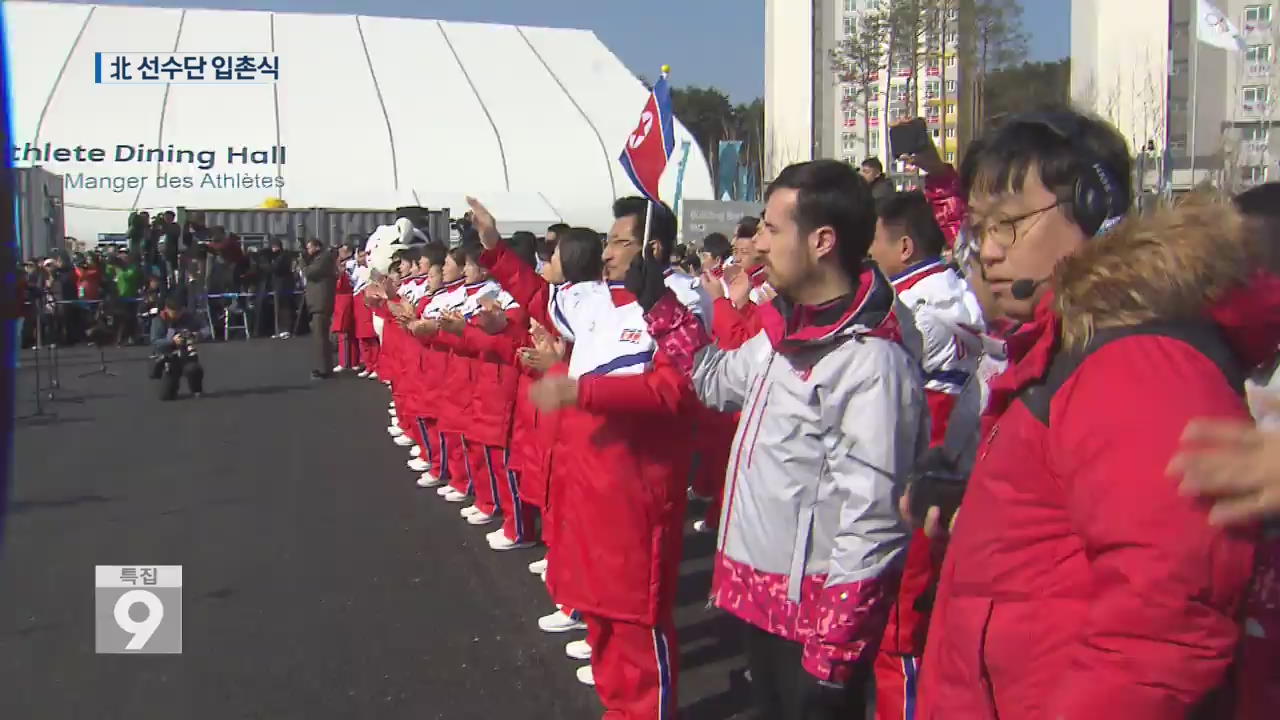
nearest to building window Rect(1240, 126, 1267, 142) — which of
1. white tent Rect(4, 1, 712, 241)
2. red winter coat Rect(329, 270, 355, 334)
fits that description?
white tent Rect(4, 1, 712, 241)

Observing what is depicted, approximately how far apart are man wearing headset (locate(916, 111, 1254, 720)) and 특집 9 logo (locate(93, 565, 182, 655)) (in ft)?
15.2

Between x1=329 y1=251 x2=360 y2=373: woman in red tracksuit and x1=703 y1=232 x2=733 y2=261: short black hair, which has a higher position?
x1=703 y1=232 x2=733 y2=261: short black hair

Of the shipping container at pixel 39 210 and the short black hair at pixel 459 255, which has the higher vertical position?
the shipping container at pixel 39 210

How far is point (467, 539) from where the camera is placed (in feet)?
25.0

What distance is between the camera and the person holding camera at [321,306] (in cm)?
1698

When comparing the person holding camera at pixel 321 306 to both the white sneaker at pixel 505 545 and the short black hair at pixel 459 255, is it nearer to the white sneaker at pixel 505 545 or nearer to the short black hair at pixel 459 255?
the short black hair at pixel 459 255

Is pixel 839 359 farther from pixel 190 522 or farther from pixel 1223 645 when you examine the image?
pixel 190 522

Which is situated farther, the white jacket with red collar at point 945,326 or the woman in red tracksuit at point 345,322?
the woman in red tracksuit at point 345,322

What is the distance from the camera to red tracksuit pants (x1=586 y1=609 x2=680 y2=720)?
4.08 meters

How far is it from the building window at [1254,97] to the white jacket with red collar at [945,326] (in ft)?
93.4

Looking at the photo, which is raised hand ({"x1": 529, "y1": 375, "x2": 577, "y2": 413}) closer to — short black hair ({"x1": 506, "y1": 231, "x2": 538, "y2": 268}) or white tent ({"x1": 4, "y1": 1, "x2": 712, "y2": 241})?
short black hair ({"x1": 506, "y1": 231, "x2": 538, "y2": 268})

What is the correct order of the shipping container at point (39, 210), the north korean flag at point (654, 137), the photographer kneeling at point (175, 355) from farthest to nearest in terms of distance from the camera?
the shipping container at point (39, 210), the photographer kneeling at point (175, 355), the north korean flag at point (654, 137)

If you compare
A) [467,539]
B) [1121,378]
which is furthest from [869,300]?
[467,539]

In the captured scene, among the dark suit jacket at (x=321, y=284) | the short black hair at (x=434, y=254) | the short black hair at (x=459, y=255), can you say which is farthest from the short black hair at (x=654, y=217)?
the dark suit jacket at (x=321, y=284)
